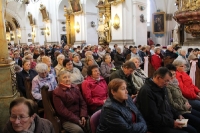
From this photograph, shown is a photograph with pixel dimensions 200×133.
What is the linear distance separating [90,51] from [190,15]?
4089mm

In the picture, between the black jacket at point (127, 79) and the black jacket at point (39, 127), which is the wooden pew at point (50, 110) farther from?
the black jacket at point (127, 79)

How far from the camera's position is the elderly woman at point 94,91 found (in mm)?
3357

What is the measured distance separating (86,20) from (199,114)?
11.9 meters

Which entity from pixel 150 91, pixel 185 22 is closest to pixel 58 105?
pixel 150 91

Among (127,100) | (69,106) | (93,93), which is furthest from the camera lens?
(93,93)

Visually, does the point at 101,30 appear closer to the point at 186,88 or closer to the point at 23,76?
the point at 23,76

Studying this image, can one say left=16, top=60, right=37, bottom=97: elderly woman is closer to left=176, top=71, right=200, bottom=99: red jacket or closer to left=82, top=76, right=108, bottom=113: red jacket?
left=82, top=76, right=108, bottom=113: red jacket

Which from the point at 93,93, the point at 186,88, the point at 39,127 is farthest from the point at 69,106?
the point at 186,88

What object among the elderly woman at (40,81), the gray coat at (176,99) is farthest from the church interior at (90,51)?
the gray coat at (176,99)

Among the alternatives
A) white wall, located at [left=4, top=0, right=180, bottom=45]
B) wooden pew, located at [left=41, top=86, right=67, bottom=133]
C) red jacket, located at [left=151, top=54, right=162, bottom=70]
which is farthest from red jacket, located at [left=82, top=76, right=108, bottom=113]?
white wall, located at [left=4, top=0, right=180, bottom=45]

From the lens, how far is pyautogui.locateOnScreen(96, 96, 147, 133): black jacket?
7.11 feet

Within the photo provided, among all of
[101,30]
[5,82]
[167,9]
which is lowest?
[5,82]

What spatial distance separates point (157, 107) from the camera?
2.67 m

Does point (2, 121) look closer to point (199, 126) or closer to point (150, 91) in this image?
point (150, 91)
